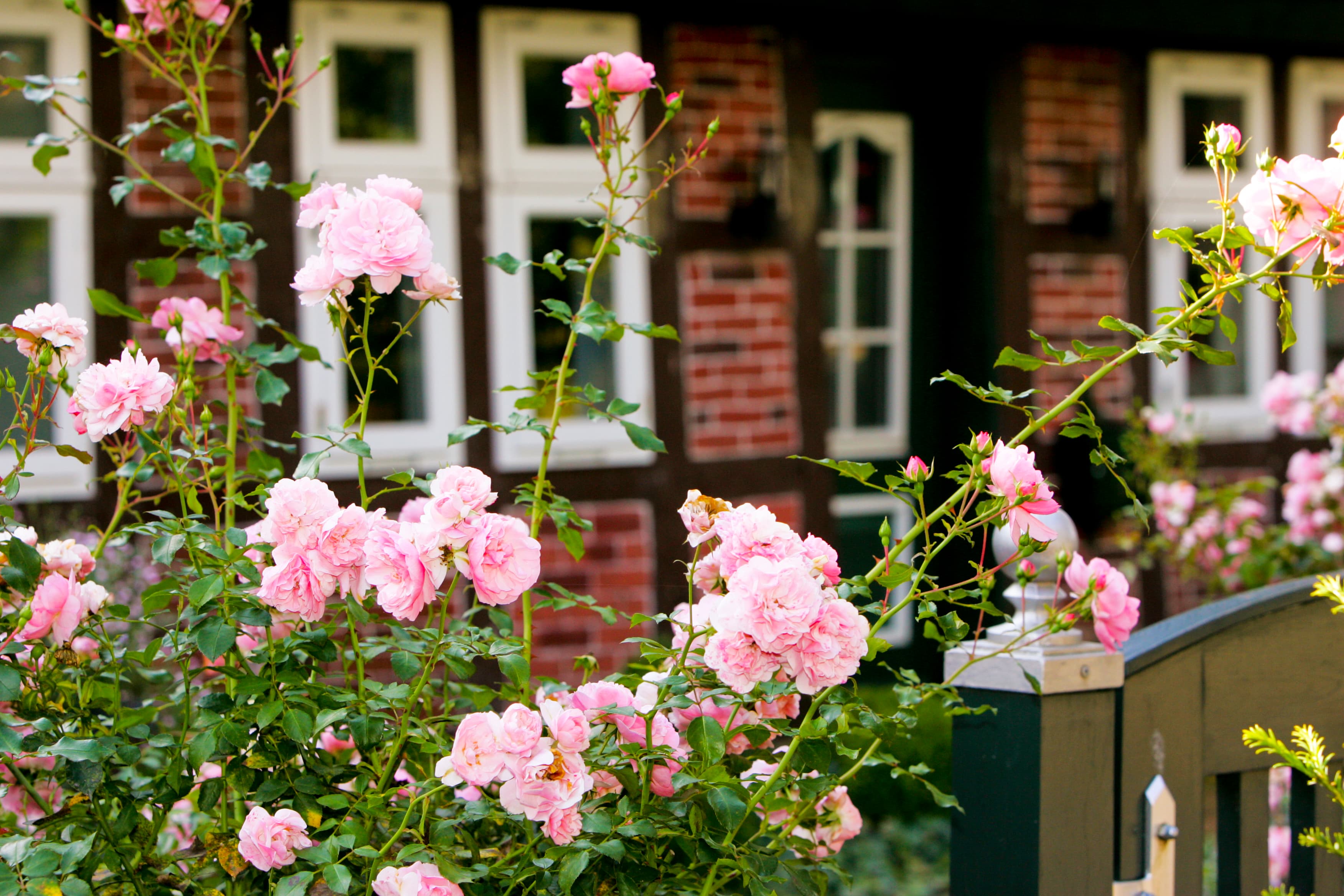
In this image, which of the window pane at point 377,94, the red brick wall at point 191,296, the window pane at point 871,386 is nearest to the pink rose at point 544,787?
the red brick wall at point 191,296

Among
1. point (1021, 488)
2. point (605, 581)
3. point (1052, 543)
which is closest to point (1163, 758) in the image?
point (1052, 543)

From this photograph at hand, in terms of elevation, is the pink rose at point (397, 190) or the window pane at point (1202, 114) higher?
the window pane at point (1202, 114)

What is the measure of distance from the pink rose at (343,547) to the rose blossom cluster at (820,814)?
1.63 ft

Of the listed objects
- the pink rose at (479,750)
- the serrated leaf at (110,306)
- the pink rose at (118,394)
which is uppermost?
the serrated leaf at (110,306)

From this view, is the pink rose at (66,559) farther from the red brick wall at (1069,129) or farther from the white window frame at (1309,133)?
the white window frame at (1309,133)

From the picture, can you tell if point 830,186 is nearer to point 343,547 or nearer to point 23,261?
point 23,261

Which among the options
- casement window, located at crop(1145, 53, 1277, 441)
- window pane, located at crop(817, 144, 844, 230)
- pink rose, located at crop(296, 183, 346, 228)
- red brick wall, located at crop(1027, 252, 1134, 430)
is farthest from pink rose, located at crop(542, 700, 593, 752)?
casement window, located at crop(1145, 53, 1277, 441)

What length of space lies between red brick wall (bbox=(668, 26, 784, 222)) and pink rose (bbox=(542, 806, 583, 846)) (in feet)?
11.8

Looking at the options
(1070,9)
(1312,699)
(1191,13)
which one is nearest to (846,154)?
(1070,9)

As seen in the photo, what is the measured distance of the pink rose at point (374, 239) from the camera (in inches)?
49.3

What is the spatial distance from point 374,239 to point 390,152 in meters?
3.24

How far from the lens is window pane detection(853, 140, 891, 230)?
17.3ft

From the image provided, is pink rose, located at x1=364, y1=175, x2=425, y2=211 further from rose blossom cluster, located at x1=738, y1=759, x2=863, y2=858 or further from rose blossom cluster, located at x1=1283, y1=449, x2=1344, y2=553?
rose blossom cluster, located at x1=1283, y1=449, x2=1344, y2=553

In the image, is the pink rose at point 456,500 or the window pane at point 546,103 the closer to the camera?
the pink rose at point 456,500
